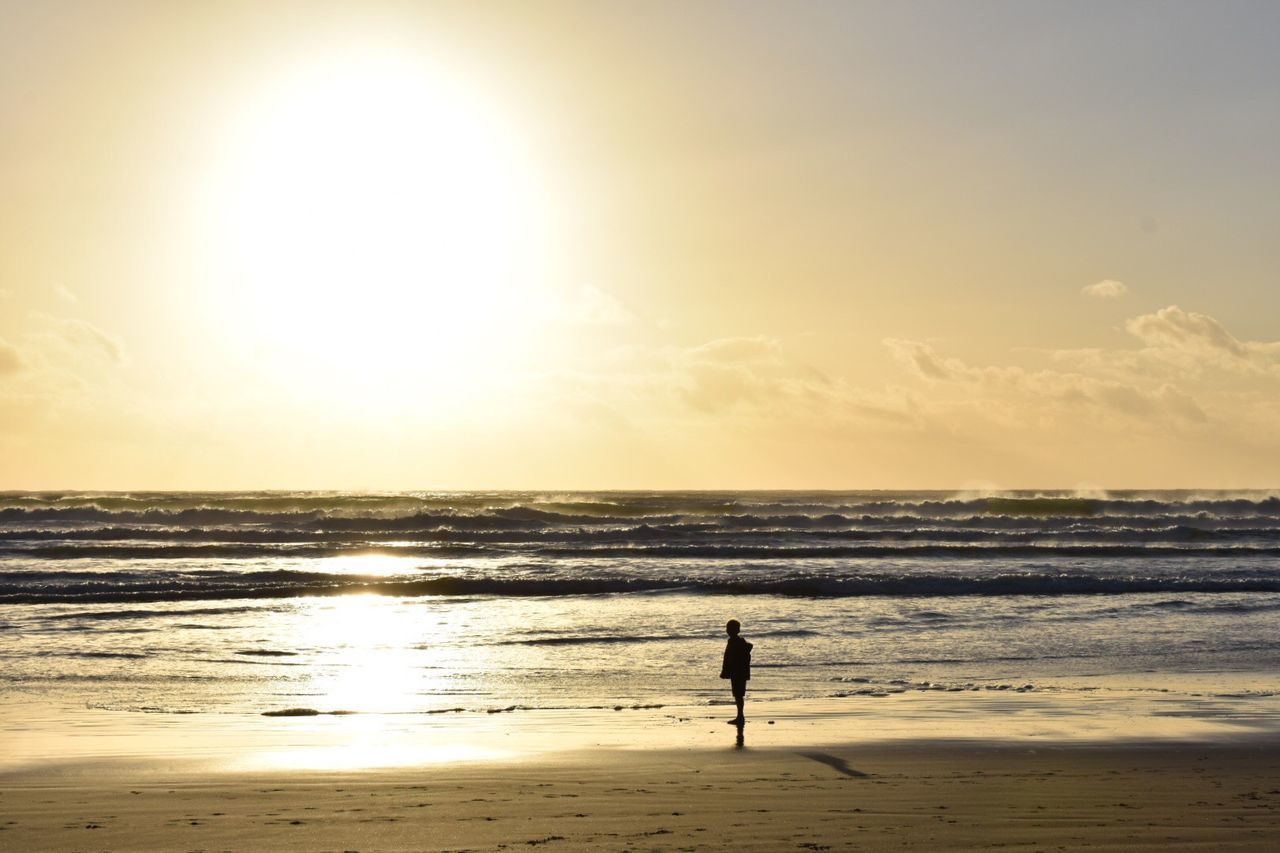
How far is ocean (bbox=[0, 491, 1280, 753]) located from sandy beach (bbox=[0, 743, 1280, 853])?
3606 mm

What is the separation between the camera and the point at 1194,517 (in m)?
71.1

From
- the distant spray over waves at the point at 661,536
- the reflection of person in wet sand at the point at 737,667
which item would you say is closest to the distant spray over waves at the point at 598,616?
the distant spray over waves at the point at 661,536

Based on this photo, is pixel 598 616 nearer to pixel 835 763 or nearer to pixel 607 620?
pixel 607 620

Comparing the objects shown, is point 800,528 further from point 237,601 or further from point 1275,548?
point 237,601

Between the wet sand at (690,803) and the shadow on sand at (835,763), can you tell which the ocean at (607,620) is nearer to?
the shadow on sand at (835,763)

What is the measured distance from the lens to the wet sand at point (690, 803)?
841 centimetres

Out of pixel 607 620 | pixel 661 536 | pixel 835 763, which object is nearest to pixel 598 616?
pixel 607 620

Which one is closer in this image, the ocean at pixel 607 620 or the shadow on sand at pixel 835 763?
the shadow on sand at pixel 835 763

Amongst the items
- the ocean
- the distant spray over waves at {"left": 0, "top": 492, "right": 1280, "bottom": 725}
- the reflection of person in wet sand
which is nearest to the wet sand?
the reflection of person in wet sand

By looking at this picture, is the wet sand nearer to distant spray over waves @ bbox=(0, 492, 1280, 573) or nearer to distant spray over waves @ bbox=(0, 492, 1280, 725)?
distant spray over waves @ bbox=(0, 492, 1280, 725)

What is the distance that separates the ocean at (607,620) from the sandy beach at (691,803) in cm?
361

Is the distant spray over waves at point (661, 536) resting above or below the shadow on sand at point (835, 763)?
above

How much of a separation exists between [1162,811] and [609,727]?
5.81 m

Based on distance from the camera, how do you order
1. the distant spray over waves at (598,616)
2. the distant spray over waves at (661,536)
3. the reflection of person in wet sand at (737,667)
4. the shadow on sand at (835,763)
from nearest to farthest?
1. the shadow on sand at (835,763)
2. the reflection of person in wet sand at (737,667)
3. the distant spray over waves at (598,616)
4. the distant spray over waves at (661,536)
